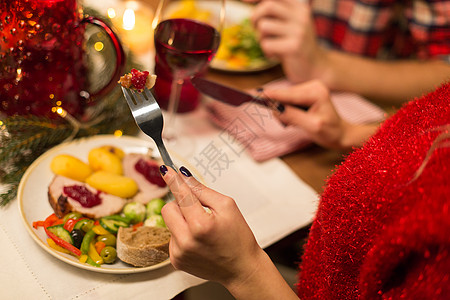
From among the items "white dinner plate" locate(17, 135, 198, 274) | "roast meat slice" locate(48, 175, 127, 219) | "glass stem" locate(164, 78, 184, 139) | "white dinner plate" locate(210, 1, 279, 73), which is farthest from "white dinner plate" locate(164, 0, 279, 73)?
"roast meat slice" locate(48, 175, 127, 219)

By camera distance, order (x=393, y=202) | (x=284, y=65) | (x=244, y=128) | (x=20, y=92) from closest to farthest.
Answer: (x=393, y=202)
(x=20, y=92)
(x=244, y=128)
(x=284, y=65)

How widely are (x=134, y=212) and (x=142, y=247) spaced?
87mm

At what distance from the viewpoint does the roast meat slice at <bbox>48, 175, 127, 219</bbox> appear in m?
0.62

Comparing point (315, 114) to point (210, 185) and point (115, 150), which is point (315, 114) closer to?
point (210, 185)

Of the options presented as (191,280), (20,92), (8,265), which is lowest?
(191,280)

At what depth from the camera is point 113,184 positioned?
66 cm

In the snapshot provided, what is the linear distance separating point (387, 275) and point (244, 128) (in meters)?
0.51

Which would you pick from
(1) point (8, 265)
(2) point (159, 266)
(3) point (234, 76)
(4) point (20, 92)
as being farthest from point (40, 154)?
(3) point (234, 76)

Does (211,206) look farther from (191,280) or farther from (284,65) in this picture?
(284,65)

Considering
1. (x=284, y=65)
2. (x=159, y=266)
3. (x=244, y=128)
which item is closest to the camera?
(x=159, y=266)

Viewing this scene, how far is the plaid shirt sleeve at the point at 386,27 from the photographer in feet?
3.95

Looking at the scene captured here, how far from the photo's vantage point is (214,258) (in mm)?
493

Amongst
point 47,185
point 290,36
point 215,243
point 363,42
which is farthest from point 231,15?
point 215,243

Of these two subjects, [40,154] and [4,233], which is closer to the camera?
[4,233]
